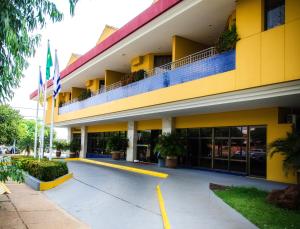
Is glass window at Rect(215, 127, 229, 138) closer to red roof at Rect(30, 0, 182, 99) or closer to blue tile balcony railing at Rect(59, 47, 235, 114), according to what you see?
blue tile balcony railing at Rect(59, 47, 235, 114)

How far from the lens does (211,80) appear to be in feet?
46.1

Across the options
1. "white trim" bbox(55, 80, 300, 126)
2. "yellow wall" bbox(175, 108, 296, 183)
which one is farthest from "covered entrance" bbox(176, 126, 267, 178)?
"white trim" bbox(55, 80, 300, 126)

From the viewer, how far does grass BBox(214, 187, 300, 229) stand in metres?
7.60

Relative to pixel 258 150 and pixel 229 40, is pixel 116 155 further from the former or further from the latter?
pixel 229 40

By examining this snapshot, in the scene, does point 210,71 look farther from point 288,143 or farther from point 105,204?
point 105,204

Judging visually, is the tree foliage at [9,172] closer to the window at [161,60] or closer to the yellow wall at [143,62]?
the yellow wall at [143,62]

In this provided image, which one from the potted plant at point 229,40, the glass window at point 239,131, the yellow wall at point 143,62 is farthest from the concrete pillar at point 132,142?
the potted plant at point 229,40

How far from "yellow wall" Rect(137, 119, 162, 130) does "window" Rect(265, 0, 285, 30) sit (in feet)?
39.7

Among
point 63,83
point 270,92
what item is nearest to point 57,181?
point 270,92

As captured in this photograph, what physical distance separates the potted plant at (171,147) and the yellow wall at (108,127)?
356 inches

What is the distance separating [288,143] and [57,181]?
983cm

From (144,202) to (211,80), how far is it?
6.23 m

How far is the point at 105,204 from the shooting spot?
10.4 metres

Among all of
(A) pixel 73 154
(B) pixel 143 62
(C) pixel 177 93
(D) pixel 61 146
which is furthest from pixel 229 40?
(D) pixel 61 146
